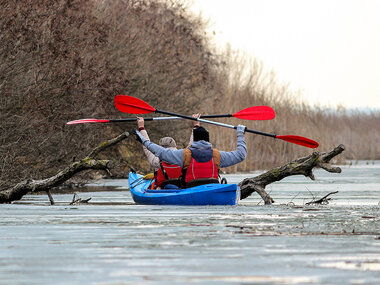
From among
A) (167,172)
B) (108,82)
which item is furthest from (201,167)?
(108,82)

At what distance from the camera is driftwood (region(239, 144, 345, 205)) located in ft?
42.1

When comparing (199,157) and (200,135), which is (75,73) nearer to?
(200,135)

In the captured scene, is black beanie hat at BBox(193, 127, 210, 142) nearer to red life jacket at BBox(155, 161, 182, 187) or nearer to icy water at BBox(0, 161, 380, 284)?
red life jacket at BBox(155, 161, 182, 187)

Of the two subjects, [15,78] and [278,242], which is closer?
[278,242]

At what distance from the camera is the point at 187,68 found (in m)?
25.2

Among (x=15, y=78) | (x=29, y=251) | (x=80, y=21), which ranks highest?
(x=80, y=21)

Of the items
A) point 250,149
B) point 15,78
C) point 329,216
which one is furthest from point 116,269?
point 250,149

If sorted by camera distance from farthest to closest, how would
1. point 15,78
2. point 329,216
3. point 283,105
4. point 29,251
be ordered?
point 283,105, point 15,78, point 329,216, point 29,251

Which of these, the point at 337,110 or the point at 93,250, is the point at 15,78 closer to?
the point at 93,250

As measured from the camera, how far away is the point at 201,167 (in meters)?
12.4

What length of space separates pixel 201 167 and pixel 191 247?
574cm

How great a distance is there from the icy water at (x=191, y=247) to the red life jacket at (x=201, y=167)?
1214 millimetres

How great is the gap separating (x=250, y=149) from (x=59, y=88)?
14.2 meters

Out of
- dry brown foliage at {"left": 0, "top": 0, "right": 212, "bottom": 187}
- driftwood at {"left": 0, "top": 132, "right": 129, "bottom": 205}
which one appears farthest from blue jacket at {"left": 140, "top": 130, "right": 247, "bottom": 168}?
dry brown foliage at {"left": 0, "top": 0, "right": 212, "bottom": 187}
